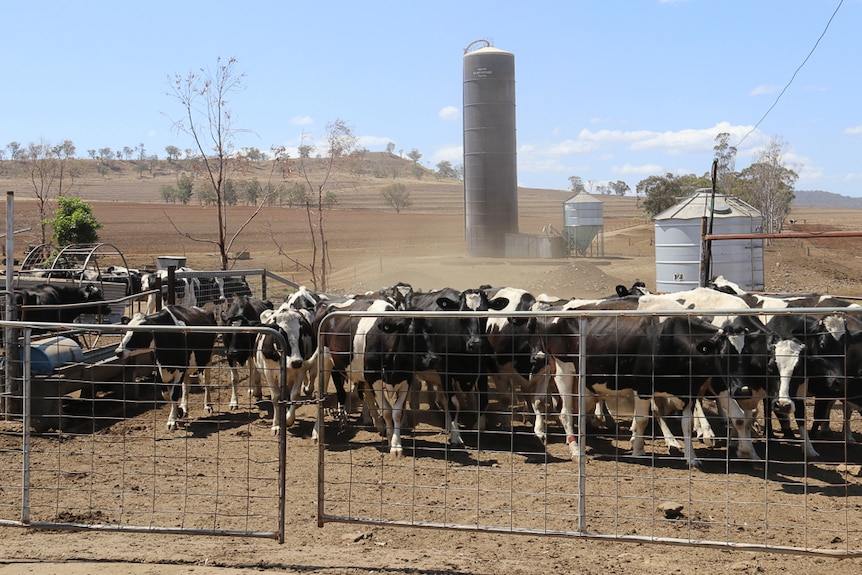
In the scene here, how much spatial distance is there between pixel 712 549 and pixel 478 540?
171 cm

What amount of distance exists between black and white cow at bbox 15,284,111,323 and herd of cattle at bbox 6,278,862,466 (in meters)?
4.74

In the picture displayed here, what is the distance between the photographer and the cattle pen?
6457 millimetres

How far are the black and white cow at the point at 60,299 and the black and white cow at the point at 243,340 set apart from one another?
407 centimetres

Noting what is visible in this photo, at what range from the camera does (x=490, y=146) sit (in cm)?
3953

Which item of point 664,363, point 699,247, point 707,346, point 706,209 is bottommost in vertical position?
point 664,363

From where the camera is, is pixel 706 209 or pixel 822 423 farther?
pixel 706 209

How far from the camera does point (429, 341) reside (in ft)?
33.9

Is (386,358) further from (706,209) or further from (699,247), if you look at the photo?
(706,209)

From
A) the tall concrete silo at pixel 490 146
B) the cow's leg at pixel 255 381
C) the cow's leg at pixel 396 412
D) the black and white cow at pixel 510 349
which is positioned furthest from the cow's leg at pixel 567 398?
the tall concrete silo at pixel 490 146

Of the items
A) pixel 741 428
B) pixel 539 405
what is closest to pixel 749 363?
pixel 741 428

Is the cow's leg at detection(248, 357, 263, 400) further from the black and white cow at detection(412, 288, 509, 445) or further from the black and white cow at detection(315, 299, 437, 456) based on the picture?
the black and white cow at detection(412, 288, 509, 445)

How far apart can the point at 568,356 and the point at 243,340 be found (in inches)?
201

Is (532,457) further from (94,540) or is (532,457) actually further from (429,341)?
(94,540)

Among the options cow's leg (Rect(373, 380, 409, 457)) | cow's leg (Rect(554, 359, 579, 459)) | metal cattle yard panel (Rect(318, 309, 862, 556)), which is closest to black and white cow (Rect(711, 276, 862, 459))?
metal cattle yard panel (Rect(318, 309, 862, 556))
